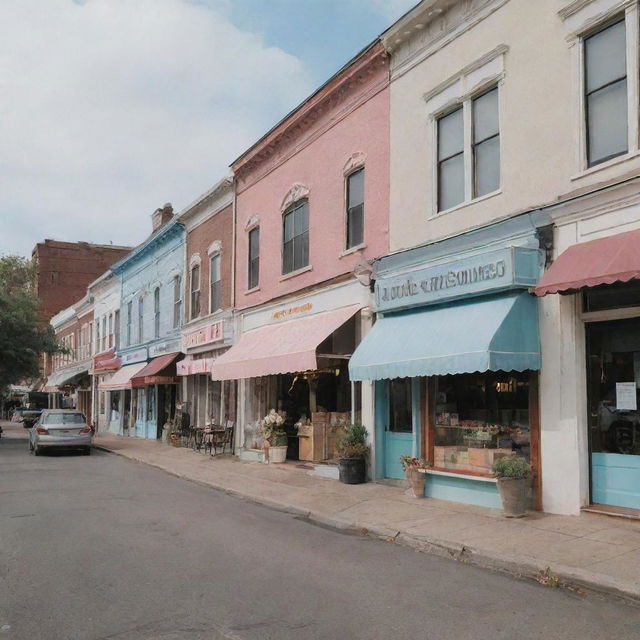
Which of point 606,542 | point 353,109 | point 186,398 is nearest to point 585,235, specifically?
point 606,542

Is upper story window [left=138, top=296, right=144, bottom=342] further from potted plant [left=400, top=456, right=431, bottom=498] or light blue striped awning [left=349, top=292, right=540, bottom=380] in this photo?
potted plant [left=400, top=456, right=431, bottom=498]

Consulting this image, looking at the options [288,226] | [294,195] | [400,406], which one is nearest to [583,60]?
[400,406]

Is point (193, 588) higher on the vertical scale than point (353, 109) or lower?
lower

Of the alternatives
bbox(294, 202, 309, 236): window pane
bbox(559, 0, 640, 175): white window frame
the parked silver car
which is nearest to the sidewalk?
bbox(559, 0, 640, 175): white window frame

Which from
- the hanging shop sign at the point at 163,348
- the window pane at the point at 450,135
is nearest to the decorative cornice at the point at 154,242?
the hanging shop sign at the point at 163,348

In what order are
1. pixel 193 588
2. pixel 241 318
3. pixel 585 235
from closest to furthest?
1. pixel 193 588
2. pixel 585 235
3. pixel 241 318

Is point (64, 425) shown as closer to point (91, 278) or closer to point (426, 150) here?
point (426, 150)

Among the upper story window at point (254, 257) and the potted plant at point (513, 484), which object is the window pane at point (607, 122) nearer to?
the potted plant at point (513, 484)

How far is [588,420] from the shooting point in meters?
9.52

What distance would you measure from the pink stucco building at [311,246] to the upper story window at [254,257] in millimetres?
33

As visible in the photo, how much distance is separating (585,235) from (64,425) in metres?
18.9

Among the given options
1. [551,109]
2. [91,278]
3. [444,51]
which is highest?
[91,278]

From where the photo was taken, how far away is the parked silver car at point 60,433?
22.9m

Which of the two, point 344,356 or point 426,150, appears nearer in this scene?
point 426,150
